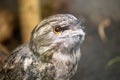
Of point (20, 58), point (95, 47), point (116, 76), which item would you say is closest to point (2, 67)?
point (20, 58)

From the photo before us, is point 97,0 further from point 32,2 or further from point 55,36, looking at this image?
point 55,36

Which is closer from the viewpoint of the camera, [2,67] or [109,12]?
[2,67]

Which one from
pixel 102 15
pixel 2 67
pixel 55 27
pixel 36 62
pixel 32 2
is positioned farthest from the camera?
pixel 102 15

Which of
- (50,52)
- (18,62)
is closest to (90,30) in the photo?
(18,62)

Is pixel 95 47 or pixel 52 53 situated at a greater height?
pixel 52 53

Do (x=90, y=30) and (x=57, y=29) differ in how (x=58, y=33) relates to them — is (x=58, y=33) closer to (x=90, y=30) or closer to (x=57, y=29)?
(x=57, y=29)

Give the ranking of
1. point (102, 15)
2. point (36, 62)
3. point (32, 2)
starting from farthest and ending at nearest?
1. point (102, 15)
2. point (32, 2)
3. point (36, 62)

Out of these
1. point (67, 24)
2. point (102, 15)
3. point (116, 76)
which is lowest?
point (116, 76)
